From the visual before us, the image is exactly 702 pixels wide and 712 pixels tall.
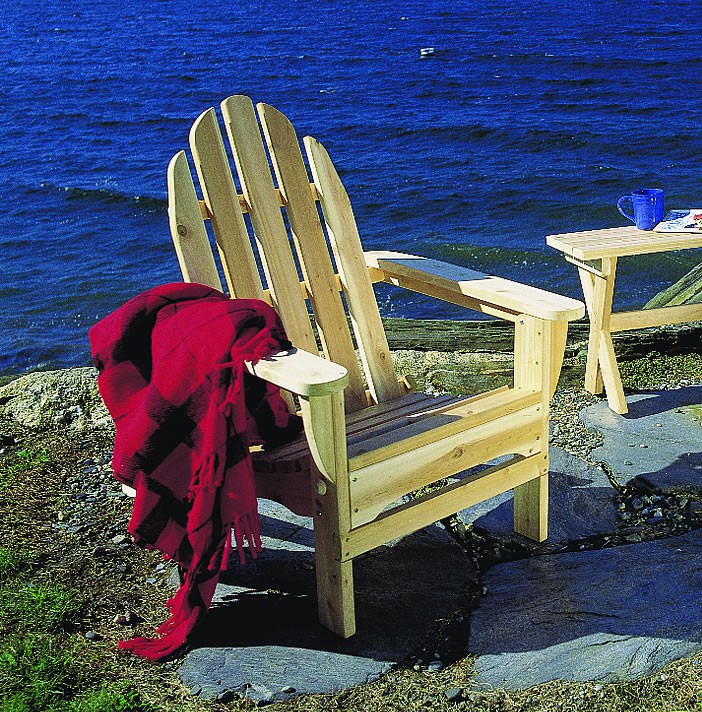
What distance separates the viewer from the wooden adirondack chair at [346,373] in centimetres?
233

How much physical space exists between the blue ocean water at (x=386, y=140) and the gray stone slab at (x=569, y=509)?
3.81m

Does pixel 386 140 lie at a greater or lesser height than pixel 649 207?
lesser

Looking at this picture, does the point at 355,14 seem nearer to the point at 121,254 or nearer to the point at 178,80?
the point at 178,80

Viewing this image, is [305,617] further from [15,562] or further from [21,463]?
[21,463]

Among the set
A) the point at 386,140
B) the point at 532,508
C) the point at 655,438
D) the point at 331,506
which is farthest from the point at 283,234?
the point at 386,140

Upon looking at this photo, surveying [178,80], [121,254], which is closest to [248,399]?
[121,254]

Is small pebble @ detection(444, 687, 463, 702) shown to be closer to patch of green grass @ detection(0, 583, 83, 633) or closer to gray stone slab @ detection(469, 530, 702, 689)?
gray stone slab @ detection(469, 530, 702, 689)

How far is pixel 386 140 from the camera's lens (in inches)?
505

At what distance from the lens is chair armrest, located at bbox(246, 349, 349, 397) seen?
6.87 feet

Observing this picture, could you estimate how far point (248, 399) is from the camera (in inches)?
97.0

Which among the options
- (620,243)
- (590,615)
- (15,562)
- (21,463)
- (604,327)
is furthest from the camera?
(604,327)

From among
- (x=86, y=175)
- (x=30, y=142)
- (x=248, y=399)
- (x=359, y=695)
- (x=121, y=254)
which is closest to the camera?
(x=359, y=695)

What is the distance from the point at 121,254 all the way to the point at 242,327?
7.08 meters

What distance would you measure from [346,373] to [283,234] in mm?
968
